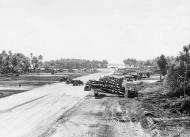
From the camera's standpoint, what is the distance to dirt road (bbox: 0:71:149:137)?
83.1 feet

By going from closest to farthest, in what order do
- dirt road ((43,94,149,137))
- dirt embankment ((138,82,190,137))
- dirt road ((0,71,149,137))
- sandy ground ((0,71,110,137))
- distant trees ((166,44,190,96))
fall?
dirt embankment ((138,82,190,137))
dirt road ((43,94,149,137))
dirt road ((0,71,149,137))
sandy ground ((0,71,110,137))
distant trees ((166,44,190,96))

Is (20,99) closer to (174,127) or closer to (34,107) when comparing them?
(34,107)

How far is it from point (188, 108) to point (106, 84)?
1986 cm

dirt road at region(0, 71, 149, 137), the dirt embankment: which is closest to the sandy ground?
dirt road at region(0, 71, 149, 137)

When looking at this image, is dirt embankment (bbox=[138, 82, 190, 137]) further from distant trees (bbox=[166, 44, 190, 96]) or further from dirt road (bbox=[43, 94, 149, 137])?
distant trees (bbox=[166, 44, 190, 96])

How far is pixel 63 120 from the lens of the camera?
1198 inches

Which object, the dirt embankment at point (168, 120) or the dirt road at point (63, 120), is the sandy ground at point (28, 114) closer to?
the dirt road at point (63, 120)

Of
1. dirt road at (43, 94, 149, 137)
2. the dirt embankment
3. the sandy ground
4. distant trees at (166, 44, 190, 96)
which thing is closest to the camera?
the dirt embankment

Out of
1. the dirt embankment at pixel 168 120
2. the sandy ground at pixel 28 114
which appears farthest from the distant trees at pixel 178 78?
the sandy ground at pixel 28 114

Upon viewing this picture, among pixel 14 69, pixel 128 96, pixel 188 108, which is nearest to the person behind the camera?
pixel 188 108

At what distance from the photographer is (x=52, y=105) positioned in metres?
41.2

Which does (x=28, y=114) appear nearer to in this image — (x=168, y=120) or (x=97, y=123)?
(x=97, y=123)

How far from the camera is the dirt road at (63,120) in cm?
2533

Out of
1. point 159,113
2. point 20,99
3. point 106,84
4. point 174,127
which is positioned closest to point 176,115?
point 159,113
